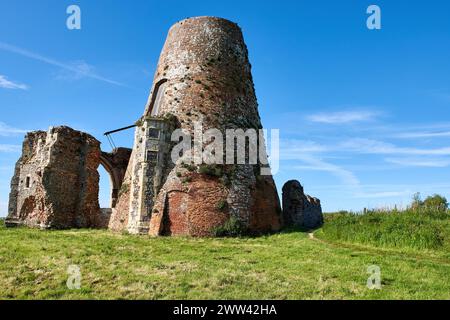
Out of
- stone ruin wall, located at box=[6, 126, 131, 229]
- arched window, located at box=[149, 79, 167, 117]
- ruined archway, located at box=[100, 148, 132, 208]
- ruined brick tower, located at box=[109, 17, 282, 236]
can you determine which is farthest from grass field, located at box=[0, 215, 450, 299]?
ruined archway, located at box=[100, 148, 132, 208]

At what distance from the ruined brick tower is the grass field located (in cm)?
256

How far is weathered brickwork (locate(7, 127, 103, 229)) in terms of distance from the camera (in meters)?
22.6

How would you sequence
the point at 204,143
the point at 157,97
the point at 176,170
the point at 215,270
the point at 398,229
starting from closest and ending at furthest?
the point at 215,270 → the point at 398,229 → the point at 176,170 → the point at 204,143 → the point at 157,97

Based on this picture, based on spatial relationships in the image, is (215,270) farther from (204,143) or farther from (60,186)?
(60,186)

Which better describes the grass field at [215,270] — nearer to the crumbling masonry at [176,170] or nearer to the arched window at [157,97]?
the crumbling masonry at [176,170]

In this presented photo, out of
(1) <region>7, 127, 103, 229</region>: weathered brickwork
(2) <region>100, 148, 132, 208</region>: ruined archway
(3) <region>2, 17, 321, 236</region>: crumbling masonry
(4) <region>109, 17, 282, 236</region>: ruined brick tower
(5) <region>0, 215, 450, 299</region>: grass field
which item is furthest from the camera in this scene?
(2) <region>100, 148, 132, 208</region>: ruined archway

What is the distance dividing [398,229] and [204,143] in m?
9.43

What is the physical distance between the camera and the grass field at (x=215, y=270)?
348 inches

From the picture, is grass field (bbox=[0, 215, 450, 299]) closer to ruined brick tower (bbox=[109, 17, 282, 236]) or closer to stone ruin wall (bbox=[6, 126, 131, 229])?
ruined brick tower (bbox=[109, 17, 282, 236])

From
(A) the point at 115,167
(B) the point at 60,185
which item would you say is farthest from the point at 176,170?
(A) the point at 115,167

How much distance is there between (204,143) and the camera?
1942 centimetres
